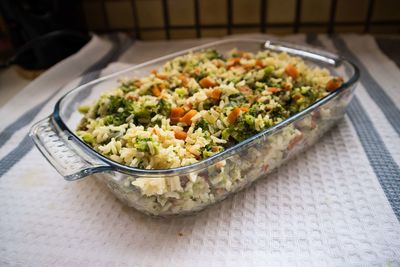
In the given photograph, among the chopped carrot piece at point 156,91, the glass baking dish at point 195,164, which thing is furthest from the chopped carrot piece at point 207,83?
the glass baking dish at point 195,164

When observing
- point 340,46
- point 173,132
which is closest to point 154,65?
point 173,132

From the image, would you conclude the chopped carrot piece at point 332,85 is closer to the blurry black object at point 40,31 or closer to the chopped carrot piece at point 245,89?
the chopped carrot piece at point 245,89

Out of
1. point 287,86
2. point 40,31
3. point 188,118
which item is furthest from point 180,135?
point 40,31

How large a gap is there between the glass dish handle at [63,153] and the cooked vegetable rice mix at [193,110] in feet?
0.13

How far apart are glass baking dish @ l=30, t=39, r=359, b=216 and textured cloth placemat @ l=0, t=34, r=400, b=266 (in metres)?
0.04

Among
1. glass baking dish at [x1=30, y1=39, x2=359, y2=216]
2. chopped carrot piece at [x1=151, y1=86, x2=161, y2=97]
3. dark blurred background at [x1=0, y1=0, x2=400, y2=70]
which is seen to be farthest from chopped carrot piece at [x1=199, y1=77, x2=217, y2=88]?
dark blurred background at [x1=0, y1=0, x2=400, y2=70]

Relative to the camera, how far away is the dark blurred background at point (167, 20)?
1.18 meters

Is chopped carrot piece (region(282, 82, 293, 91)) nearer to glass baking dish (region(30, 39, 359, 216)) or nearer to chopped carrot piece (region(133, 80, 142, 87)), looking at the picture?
glass baking dish (region(30, 39, 359, 216))

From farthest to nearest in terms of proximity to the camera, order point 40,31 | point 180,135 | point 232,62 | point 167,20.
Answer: point 167,20
point 40,31
point 232,62
point 180,135

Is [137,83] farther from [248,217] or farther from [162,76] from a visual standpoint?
[248,217]

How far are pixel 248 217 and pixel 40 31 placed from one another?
938 mm

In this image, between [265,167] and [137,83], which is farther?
[137,83]

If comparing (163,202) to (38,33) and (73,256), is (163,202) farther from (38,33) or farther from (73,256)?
(38,33)

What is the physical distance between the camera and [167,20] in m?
1.39
